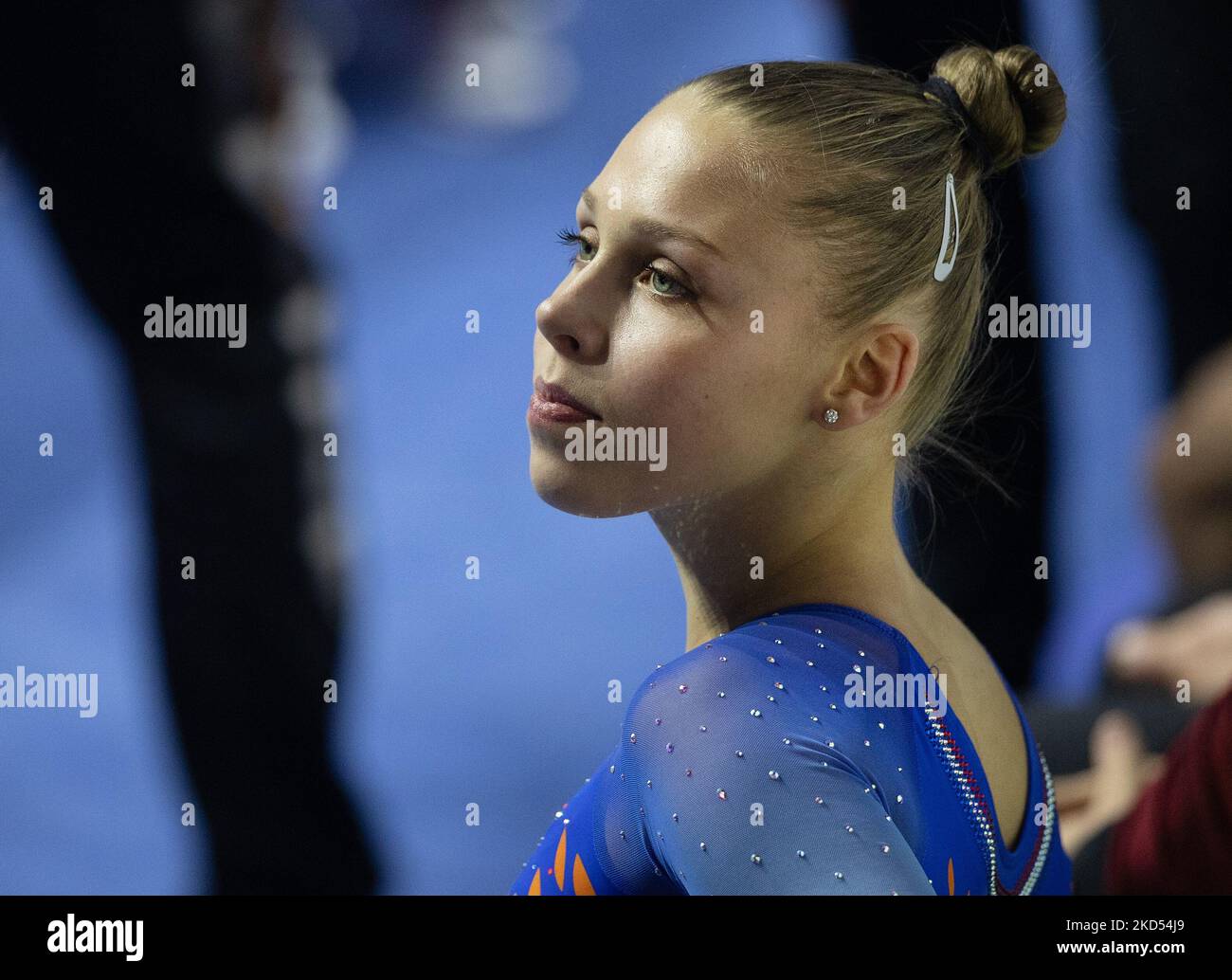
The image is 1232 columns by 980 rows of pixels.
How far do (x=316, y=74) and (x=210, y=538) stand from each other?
2.13ft

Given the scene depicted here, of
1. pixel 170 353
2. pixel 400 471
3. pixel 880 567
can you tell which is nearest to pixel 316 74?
pixel 170 353

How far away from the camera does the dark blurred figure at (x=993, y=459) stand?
161cm

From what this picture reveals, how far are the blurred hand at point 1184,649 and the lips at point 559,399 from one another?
934 mm

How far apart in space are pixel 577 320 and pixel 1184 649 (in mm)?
1078

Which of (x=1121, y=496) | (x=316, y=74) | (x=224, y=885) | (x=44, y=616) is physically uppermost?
(x=316, y=74)

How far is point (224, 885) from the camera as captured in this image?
5.50 feet

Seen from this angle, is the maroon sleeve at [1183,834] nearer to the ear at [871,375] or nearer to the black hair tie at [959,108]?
the ear at [871,375]

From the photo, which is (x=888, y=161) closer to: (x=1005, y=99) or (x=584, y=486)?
(x=1005, y=99)

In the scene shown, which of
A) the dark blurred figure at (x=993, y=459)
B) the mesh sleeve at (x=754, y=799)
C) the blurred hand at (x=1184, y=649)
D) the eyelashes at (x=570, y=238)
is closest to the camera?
the mesh sleeve at (x=754, y=799)

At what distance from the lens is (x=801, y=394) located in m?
1.20

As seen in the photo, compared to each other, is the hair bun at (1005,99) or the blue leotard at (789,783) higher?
the hair bun at (1005,99)

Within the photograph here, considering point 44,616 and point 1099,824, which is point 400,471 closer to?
point 44,616

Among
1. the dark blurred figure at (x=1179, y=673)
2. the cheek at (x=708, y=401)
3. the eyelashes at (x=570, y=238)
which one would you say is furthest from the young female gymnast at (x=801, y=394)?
Result: the dark blurred figure at (x=1179, y=673)
